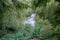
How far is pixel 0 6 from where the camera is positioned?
6211 millimetres

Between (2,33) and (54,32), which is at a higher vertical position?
(2,33)

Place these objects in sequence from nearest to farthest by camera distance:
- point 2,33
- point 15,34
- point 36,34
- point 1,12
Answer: point 1,12, point 2,33, point 15,34, point 36,34

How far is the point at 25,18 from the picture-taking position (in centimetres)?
927

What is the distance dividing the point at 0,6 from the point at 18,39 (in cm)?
365

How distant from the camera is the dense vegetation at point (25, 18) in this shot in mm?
3278

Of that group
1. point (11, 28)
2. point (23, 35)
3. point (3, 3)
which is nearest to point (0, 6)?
point (3, 3)

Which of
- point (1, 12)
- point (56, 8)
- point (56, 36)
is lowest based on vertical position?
point (56, 36)

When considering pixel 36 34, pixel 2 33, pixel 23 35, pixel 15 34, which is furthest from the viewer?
pixel 36 34

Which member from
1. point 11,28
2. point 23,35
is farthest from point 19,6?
point 23,35

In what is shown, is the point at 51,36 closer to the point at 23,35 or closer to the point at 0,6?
the point at 0,6

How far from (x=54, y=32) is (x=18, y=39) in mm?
6310

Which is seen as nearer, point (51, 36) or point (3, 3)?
point (51, 36)

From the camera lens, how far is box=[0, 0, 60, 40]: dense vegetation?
3.28 meters

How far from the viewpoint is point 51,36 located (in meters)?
3.11
